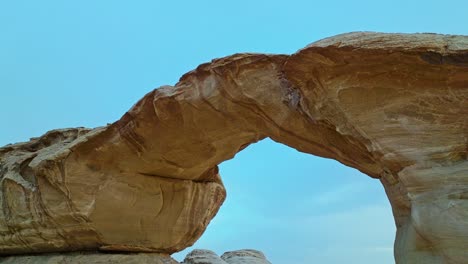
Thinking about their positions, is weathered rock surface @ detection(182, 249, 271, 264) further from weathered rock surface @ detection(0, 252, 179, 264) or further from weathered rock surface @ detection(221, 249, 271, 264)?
weathered rock surface @ detection(0, 252, 179, 264)

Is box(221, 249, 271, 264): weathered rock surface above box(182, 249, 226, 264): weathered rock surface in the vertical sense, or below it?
above

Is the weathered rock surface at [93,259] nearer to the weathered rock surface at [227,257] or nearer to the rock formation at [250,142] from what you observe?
the rock formation at [250,142]

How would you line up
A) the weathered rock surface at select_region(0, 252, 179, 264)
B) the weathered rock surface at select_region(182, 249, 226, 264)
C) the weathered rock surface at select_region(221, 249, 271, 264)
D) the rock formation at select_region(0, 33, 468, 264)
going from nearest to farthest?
the rock formation at select_region(0, 33, 468, 264), the weathered rock surface at select_region(0, 252, 179, 264), the weathered rock surface at select_region(182, 249, 226, 264), the weathered rock surface at select_region(221, 249, 271, 264)

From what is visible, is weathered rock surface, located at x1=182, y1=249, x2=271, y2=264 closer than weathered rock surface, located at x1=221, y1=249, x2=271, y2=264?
Yes

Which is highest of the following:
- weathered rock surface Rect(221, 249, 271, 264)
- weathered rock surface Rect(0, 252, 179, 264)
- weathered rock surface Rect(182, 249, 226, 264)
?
weathered rock surface Rect(221, 249, 271, 264)

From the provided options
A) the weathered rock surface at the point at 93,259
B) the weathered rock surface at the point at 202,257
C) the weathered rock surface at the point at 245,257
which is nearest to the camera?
the weathered rock surface at the point at 93,259

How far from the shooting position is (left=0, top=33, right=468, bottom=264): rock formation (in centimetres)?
311

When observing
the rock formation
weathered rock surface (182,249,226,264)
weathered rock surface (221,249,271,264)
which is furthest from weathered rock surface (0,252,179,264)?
weathered rock surface (221,249,271,264)

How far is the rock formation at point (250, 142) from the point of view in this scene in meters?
3.11

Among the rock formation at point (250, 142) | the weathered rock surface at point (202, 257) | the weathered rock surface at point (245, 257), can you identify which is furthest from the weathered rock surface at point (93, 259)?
the weathered rock surface at point (245, 257)

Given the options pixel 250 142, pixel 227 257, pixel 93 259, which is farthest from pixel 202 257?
pixel 250 142

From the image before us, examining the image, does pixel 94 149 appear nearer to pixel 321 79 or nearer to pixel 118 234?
pixel 118 234

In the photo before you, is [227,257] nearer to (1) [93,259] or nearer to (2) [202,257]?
(2) [202,257]

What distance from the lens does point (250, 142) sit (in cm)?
493
